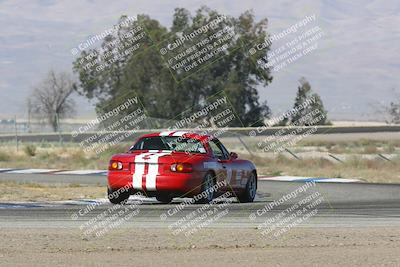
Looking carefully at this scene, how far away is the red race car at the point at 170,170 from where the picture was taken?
1691 cm

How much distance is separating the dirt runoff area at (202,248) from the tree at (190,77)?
2159 inches

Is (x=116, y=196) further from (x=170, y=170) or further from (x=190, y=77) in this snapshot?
(x=190, y=77)

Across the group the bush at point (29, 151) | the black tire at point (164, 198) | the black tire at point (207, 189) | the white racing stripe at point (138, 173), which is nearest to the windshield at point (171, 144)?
the black tire at point (207, 189)

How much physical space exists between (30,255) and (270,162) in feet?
85.8

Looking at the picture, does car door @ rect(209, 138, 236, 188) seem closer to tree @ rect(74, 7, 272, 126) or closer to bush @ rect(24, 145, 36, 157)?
bush @ rect(24, 145, 36, 157)

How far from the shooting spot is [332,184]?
25.3m

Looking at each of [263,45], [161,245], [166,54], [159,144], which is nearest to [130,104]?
[166,54]

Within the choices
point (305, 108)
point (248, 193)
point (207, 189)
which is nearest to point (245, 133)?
point (305, 108)

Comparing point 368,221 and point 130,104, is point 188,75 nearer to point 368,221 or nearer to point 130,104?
point 130,104

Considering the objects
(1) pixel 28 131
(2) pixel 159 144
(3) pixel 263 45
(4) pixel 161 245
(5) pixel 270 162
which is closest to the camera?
(4) pixel 161 245

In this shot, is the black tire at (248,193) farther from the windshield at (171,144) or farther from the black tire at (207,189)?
the windshield at (171,144)

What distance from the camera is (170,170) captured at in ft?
55.5

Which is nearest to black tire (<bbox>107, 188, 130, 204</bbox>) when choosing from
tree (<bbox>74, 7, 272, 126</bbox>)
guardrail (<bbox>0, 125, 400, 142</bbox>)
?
guardrail (<bbox>0, 125, 400, 142</bbox>)

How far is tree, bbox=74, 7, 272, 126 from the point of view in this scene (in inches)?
2709
